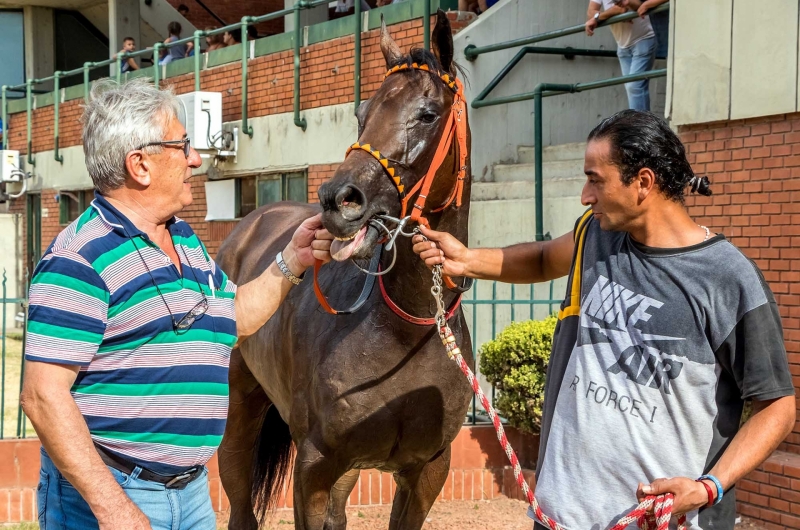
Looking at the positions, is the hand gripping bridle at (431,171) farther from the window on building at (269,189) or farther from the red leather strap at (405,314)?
the window on building at (269,189)

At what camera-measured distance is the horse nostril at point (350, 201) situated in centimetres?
299

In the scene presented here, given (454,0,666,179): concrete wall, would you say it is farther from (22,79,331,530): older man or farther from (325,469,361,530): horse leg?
(22,79,331,530): older man

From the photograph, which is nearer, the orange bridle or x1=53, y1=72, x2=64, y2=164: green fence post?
the orange bridle

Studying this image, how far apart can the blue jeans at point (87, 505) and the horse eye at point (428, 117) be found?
1519 mm

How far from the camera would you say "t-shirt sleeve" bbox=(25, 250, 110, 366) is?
238 cm

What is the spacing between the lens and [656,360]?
96.9 inches

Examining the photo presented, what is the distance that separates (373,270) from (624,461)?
144 centimetres

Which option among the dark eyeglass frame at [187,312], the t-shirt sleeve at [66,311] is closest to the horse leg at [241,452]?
the dark eyeglass frame at [187,312]

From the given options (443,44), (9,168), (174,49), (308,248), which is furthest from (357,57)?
(9,168)

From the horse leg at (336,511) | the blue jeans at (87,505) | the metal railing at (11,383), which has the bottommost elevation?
the metal railing at (11,383)

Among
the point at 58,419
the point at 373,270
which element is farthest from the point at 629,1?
the point at 58,419

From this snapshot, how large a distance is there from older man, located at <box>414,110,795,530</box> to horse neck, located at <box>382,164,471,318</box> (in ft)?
3.08

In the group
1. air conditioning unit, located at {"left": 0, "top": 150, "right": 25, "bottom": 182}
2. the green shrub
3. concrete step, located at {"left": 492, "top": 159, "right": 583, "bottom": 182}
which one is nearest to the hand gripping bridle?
the green shrub

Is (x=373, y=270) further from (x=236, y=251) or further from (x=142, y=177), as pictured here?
(x=236, y=251)
